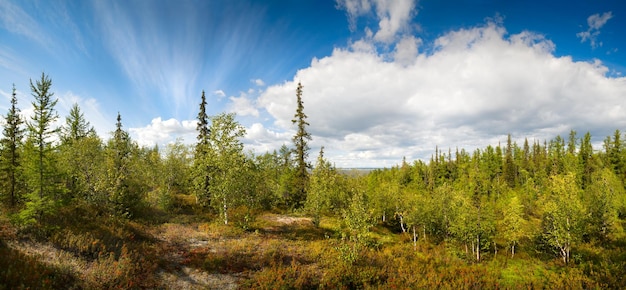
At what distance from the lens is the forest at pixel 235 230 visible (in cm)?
1412

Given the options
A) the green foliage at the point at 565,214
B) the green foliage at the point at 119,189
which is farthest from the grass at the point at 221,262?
the green foliage at the point at 565,214

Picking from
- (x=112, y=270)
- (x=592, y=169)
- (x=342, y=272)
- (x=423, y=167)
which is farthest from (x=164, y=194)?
(x=592, y=169)

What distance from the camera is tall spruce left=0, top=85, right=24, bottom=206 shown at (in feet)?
65.4

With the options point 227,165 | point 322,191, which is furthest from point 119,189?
point 322,191

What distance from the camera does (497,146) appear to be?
90938 millimetres

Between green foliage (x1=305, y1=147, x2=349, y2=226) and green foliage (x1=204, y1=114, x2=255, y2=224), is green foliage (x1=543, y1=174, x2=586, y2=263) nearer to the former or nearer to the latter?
green foliage (x1=305, y1=147, x2=349, y2=226)

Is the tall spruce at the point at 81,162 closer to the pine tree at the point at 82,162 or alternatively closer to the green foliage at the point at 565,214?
the pine tree at the point at 82,162

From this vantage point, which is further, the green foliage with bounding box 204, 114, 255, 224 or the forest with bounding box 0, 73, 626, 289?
the green foliage with bounding box 204, 114, 255, 224

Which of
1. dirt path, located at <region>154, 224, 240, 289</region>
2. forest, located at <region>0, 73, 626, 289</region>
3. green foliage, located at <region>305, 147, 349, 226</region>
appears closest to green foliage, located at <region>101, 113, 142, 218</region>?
forest, located at <region>0, 73, 626, 289</region>

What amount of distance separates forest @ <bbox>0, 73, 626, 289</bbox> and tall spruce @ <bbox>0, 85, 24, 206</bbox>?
0.13 m

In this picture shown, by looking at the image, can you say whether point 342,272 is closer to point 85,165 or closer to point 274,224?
point 274,224

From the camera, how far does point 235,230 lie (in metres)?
23.6

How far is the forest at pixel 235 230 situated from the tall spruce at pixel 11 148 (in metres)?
0.13

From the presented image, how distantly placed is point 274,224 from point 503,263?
24.6m
